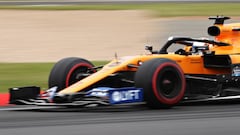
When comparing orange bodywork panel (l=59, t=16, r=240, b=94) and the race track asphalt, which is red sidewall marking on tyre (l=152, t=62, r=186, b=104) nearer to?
the race track asphalt

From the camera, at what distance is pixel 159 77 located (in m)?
9.19

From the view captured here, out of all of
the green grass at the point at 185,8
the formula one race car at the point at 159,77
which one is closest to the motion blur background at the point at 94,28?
the green grass at the point at 185,8

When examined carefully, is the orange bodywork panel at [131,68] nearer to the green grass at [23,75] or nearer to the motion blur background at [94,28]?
the green grass at [23,75]

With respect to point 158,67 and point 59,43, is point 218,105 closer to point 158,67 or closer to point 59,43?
point 158,67

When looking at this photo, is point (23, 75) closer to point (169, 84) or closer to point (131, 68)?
point (131, 68)

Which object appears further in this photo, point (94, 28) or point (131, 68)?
point (94, 28)

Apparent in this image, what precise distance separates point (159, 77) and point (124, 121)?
115 centimetres

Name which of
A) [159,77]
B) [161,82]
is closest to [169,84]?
[161,82]

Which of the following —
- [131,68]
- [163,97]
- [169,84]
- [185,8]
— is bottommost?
[163,97]

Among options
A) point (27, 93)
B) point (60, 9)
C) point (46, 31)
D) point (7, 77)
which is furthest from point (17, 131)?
point (60, 9)

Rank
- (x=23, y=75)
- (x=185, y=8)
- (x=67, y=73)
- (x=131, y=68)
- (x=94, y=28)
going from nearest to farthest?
(x=131, y=68), (x=67, y=73), (x=23, y=75), (x=94, y=28), (x=185, y=8)

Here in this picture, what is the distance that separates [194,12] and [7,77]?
16.0 metres

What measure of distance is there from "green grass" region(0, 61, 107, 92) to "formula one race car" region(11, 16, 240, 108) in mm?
3031

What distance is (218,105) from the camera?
9.96 metres
